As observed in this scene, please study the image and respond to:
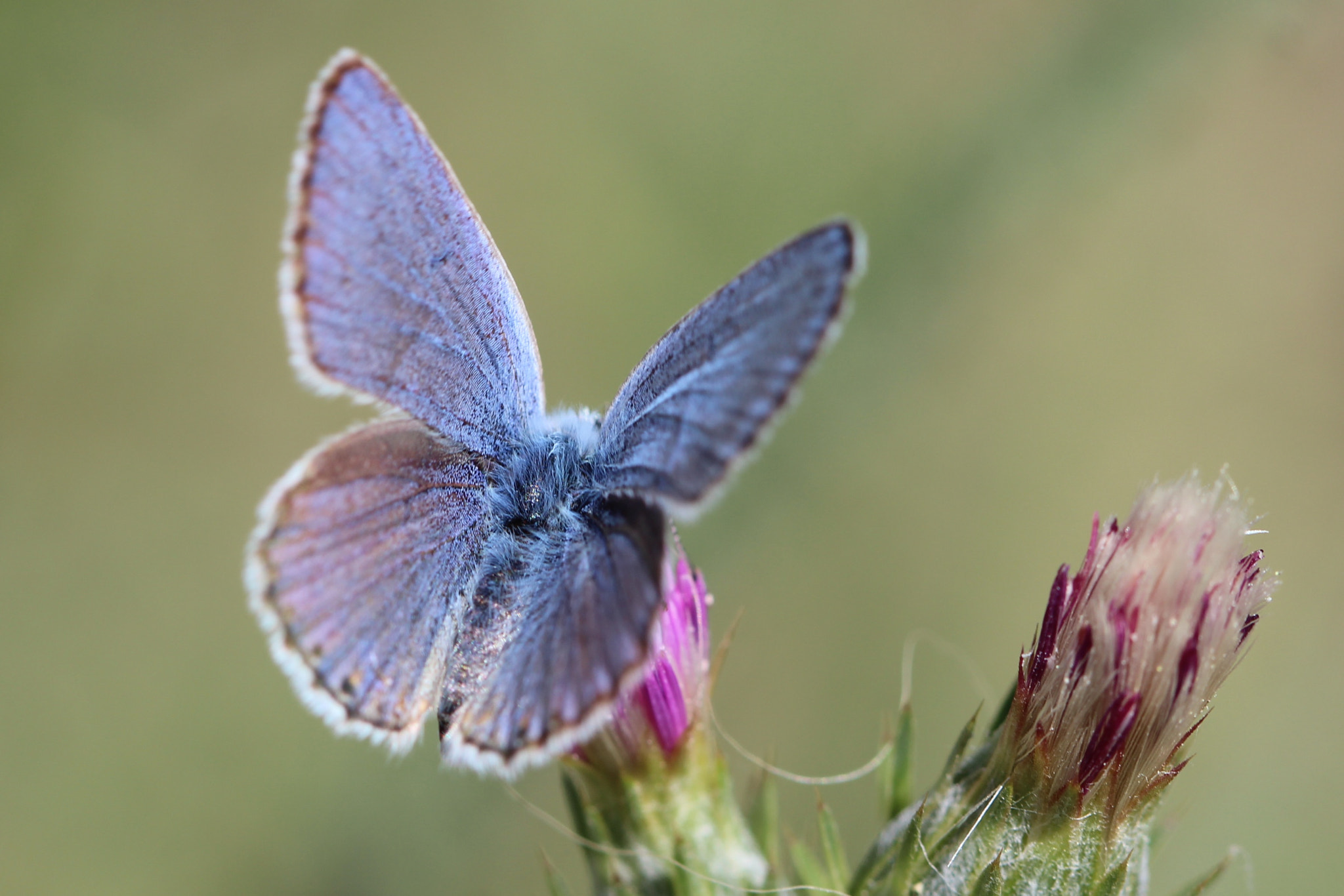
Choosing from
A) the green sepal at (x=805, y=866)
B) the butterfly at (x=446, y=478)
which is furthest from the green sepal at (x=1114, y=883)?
the butterfly at (x=446, y=478)

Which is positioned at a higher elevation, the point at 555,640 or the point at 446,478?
the point at 446,478

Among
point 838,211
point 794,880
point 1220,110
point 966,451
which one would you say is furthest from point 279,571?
point 1220,110

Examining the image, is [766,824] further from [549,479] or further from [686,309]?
[686,309]

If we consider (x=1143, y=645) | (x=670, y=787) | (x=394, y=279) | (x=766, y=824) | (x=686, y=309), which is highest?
(x=394, y=279)

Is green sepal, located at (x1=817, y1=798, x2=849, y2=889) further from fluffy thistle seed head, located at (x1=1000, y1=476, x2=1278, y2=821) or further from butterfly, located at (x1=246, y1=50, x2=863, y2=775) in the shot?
butterfly, located at (x1=246, y1=50, x2=863, y2=775)

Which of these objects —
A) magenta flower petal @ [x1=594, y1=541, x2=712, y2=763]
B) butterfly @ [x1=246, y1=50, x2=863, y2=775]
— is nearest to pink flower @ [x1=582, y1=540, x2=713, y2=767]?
magenta flower petal @ [x1=594, y1=541, x2=712, y2=763]

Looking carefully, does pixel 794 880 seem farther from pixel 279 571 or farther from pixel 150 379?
pixel 150 379

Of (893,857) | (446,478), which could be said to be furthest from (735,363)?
(893,857)
